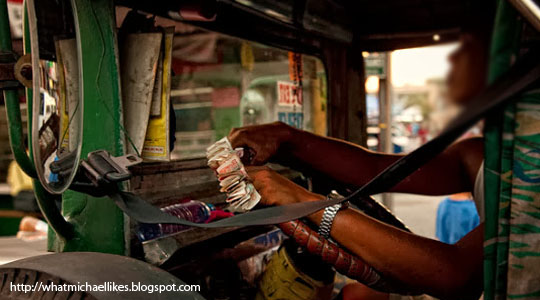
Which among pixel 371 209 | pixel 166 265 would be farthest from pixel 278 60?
pixel 166 265

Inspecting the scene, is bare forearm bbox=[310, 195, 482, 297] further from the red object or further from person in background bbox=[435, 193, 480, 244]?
person in background bbox=[435, 193, 480, 244]

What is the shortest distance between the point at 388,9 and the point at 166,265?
2226 millimetres

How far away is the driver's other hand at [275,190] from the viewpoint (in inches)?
60.1

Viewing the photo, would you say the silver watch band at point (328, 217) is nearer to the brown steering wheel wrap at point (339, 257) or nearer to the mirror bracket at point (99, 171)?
the brown steering wheel wrap at point (339, 257)

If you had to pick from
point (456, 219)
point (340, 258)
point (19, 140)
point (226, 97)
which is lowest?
point (456, 219)

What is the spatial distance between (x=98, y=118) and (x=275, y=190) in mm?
682

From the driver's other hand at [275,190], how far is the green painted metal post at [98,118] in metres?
0.51

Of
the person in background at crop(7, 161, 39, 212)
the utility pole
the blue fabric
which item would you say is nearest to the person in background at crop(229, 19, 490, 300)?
the blue fabric

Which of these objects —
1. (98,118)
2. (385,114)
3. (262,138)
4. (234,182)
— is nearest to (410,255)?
(234,182)

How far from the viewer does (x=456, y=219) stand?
446 cm

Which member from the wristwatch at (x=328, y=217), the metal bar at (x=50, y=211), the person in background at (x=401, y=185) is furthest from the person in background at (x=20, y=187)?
the wristwatch at (x=328, y=217)

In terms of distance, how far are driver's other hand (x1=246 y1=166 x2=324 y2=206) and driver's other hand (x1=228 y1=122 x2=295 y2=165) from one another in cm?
31

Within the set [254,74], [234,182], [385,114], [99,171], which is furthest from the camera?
[385,114]

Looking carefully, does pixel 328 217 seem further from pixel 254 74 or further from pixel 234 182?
pixel 254 74
